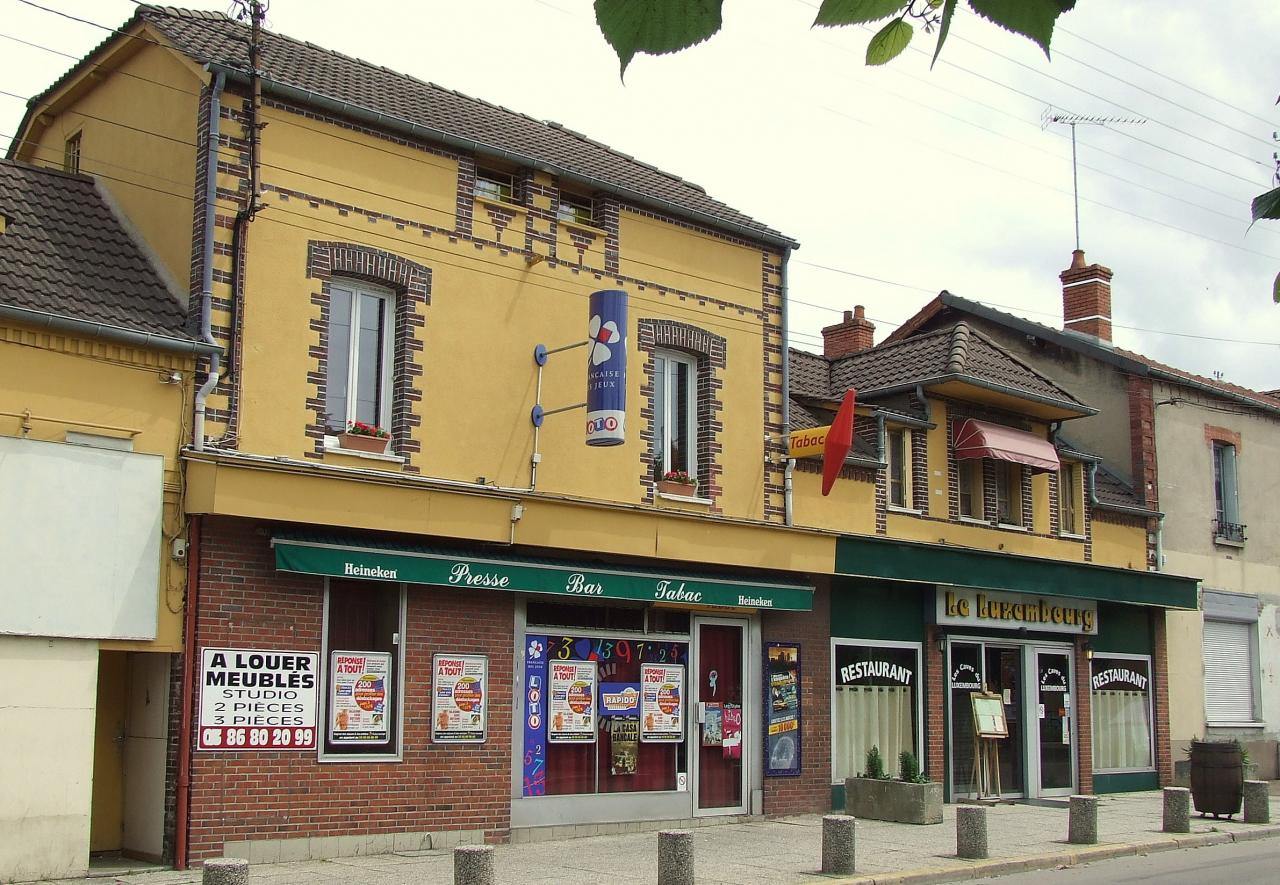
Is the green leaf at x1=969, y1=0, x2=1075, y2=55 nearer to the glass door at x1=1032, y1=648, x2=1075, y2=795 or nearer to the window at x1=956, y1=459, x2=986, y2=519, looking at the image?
the window at x1=956, y1=459, x2=986, y2=519

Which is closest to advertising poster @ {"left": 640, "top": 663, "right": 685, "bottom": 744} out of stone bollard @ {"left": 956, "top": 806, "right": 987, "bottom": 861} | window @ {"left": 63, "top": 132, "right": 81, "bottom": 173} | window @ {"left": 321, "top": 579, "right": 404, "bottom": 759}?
window @ {"left": 321, "top": 579, "right": 404, "bottom": 759}

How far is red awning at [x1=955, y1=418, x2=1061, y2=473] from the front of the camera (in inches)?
848

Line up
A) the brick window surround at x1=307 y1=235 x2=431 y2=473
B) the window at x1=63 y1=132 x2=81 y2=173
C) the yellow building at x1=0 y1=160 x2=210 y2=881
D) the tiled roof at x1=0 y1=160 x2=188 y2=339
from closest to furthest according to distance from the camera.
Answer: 1. the yellow building at x1=0 y1=160 x2=210 y2=881
2. the tiled roof at x1=0 y1=160 x2=188 y2=339
3. the brick window surround at x1=307 y1=235 x2=431 y2=473
4. the window at x1=63 y1=132 x2=81 y2=173

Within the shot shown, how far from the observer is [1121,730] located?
24.0 metres

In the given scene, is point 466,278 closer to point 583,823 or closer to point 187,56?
point 187,56

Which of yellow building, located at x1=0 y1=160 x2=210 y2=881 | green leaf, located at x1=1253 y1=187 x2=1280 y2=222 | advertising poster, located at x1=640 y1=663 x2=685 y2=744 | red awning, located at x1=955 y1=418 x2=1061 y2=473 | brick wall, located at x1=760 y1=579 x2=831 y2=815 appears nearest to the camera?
green leaf, located at x1=1253 y1=187 x2=1280 y2=222

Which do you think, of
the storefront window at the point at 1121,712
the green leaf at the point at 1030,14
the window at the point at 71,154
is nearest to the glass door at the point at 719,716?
the storefront window at the point at 1121,712

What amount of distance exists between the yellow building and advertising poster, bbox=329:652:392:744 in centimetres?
172

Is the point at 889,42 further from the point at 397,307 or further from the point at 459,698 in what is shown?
the point at 459,698

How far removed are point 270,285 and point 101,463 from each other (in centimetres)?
256

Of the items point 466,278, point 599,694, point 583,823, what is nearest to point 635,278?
point 466,278

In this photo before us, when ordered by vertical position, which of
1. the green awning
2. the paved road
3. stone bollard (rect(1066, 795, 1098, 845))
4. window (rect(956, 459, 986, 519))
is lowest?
the paved road

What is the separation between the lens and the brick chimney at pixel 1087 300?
27859mm

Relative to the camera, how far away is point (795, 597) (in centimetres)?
1838
